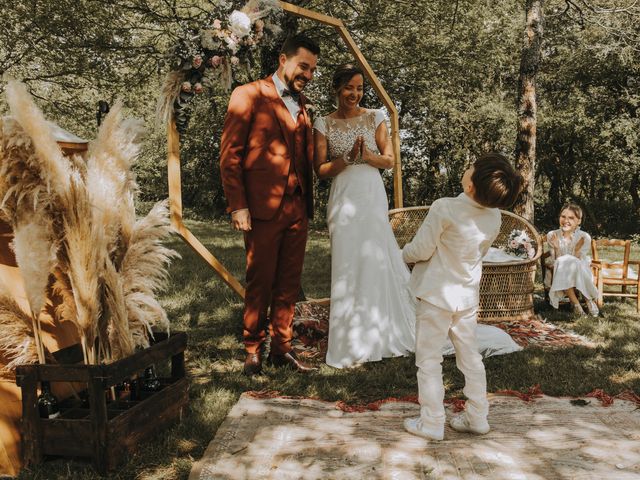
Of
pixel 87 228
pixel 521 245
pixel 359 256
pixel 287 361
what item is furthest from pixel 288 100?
pixel 521 245

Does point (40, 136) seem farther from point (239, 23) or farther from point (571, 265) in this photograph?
point (571, 265)

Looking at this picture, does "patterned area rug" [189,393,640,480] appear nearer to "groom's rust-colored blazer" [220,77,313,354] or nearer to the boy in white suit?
the boy in white suit

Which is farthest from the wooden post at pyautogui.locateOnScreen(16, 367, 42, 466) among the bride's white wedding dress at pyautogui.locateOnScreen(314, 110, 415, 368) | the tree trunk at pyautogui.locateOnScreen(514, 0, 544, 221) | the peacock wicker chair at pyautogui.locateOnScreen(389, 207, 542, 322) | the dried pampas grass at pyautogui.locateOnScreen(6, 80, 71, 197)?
the tree trunk at pyautogui.locateOnScreen(514, 0, 544, 221)

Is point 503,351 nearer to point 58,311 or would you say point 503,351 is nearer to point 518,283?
point 518,283

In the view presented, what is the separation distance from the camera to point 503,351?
442 cm

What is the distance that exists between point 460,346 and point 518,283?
291 cm

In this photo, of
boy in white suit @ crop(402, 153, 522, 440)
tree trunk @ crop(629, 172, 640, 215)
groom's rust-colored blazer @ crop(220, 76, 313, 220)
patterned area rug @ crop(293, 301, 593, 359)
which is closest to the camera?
boy in white suit @ crop(402, 153, 522, 440)

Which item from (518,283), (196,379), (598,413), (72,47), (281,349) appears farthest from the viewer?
(72,47)

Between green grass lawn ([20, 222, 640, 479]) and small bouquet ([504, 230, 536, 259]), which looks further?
small bouquet ([504, 230, 536, 259])

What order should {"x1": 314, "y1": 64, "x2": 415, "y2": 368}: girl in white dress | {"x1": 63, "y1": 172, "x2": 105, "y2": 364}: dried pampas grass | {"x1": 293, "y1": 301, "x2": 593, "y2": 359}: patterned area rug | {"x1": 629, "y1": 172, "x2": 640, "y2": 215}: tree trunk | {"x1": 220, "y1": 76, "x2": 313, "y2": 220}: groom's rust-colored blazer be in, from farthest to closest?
1. {"x1": 629, "y1": 172, "x2": 640, "y2": 215}: tree trunk
2. {"x1": 293, "y1": 301, "x2": 593, "y2": 359}: patterned area rug
3. {"x1": 314, "y1": 64, "x2": 415, "y2": 368}: girl in white dress
4. {"x1": 220, "y1": 76, "x2": 313, "y2": 220}: groom's rust-colored blazer
5. {"x1": 63, "y1": 172, "x2": 105, "y2": 364}: dried pampas grass

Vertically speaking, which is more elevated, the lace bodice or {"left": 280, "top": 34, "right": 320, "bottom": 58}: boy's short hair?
{"left": 280, "top": 34, "right": 320, "bottom": 58}: boy's short hair

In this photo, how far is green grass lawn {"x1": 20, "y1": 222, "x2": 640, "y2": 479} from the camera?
8.80 feet

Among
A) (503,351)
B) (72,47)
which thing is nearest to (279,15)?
(503,351)

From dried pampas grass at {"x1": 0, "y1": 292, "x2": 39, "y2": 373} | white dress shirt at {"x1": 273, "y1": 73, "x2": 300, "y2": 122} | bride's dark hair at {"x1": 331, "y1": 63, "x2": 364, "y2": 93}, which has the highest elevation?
bride's dark hair at {"x1": 331, "y1": 63, "x2": 364, "y2": 93}
